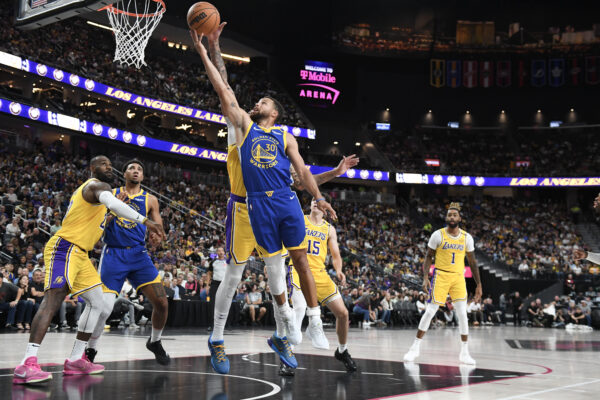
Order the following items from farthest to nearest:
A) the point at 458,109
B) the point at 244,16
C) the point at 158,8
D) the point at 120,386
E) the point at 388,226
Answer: the point at 458,109 < the point at 244,16 < the point at 388,226 < the point at 158,8 < the point at 120,386

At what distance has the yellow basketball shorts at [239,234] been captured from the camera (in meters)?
6.08

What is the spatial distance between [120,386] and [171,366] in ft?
5.32

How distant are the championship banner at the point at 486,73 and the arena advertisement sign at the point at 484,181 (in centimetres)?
797

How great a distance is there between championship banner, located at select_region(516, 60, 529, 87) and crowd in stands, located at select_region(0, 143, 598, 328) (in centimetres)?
922

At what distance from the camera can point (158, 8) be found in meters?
15.2

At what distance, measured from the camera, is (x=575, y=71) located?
45.5 metres

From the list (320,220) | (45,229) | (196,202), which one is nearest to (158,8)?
(45,229)

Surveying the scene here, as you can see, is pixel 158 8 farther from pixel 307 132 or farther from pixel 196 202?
pixel 307 132

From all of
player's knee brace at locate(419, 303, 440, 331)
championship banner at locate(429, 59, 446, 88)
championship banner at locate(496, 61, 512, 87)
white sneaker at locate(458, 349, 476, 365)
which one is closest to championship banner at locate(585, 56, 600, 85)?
championship banner at locate(496, 61, 512, 87)

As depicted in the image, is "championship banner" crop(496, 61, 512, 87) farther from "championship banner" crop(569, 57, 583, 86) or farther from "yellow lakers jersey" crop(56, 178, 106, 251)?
"yellow lakers jersey" crop(56, 178, 106, 251)

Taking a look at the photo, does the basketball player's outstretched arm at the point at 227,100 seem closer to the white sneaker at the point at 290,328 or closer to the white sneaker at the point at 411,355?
the white sneaker at the point at 290,328

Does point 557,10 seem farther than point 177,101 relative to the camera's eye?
Yes

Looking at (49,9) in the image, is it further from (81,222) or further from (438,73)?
(438,73)

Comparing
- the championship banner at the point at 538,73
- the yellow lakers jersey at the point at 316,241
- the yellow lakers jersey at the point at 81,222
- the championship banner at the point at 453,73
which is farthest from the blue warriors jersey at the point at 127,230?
the championship banner at the point at 538,73
